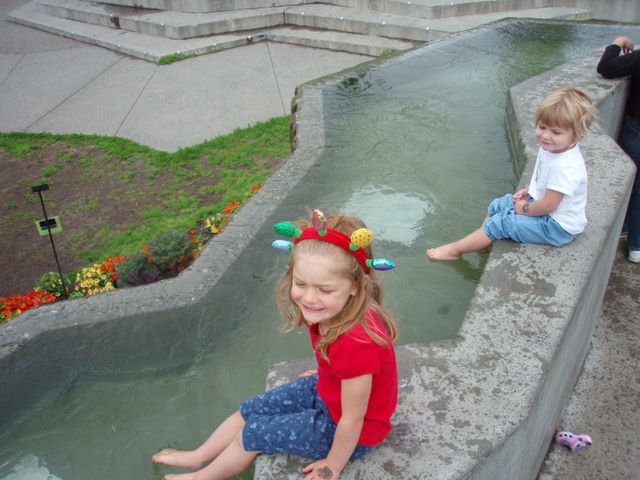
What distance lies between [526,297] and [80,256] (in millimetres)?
4562

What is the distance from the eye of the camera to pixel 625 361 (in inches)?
143

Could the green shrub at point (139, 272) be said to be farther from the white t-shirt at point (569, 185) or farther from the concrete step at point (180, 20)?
the concrete step at point (180, 20)

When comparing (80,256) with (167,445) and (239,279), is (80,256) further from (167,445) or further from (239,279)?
(167,445)

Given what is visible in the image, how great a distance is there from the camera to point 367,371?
77.0 inches

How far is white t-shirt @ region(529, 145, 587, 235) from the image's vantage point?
3.01 metres

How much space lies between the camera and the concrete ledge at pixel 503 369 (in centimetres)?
206

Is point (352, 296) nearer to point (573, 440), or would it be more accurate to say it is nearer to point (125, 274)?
point (573, 440)

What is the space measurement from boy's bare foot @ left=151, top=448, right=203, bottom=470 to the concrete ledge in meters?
0.50

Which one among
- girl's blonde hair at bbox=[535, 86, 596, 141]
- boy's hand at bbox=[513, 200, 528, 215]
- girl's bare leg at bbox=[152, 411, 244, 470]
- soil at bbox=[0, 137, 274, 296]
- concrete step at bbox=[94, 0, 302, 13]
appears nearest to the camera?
girl's bare leg at bbox=[152, 411, 244, 470]

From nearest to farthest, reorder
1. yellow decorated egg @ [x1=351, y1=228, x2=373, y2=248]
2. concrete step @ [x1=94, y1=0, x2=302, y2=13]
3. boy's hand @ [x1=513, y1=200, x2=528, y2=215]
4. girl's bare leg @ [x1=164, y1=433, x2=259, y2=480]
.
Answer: yellow decorated egg @ [x1=351, y1=228, x2=373, y2=248] → girl's bare leg @ [x1=164, y1=433, x2=259, y2=480] → boy's hand @ [x1=513, y1=200, x2=528, y2=215] → concrete step @ [x1=94, y1=0, x2=302, y2=13]

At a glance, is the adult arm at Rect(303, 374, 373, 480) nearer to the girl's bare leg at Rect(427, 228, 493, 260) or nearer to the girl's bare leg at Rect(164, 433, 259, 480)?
the girl's bare leg at Rect(164, 433, 259, 480)

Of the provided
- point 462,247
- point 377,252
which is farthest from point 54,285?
point 462,247

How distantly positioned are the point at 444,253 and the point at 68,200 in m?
4.88

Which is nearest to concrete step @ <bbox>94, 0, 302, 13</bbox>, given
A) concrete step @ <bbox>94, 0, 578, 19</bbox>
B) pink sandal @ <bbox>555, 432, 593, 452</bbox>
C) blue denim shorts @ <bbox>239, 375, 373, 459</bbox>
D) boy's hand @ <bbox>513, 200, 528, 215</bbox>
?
concrete step @ <bbox>94, 0, 578, 19</bbox>
